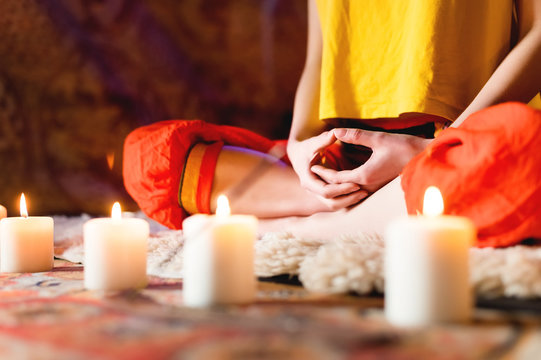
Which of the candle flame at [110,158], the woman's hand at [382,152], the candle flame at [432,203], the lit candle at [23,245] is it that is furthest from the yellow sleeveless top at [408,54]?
the candle flame at [110,158]

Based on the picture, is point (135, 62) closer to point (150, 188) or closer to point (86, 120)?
point (86, 120)

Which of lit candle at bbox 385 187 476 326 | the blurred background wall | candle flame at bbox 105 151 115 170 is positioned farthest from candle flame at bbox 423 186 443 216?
candle flame at bbox 105 151 115 170

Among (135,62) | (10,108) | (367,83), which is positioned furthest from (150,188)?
(135,62)

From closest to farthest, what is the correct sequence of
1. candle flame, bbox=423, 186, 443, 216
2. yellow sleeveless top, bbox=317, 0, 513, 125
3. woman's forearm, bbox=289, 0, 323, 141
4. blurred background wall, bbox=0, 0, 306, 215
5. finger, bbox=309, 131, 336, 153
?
candle flame, bbox=423, 186, 443, 216 < finger, bbox=309, 131, 336, 153 < yellow sleeveless top, bbox=317, 0, 513, 125 < woman's forearm, bbox=289, 0, 323, 141 < blurred background wall, bbox=0, 0, 306, 215

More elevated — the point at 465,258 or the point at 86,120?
the point at 86,120

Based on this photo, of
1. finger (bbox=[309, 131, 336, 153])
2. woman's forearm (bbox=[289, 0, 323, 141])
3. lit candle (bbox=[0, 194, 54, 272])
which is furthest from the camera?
woman's forearm (bbox=[289, 0, 323, 141])

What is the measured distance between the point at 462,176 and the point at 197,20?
5.72 feet

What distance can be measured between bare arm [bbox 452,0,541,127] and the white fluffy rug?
1.00 ft

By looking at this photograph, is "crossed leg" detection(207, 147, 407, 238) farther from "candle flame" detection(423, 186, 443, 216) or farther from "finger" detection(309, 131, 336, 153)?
"candle flame" detection(423, 186, 443, 216)

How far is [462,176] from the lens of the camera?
0.69 meters

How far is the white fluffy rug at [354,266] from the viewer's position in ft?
1.87

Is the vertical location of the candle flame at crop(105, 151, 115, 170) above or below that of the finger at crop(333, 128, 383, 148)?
above

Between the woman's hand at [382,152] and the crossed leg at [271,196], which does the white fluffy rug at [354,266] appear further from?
the crossed leg at [271,196]

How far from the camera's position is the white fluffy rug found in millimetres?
569
